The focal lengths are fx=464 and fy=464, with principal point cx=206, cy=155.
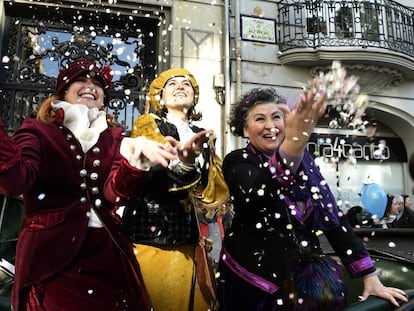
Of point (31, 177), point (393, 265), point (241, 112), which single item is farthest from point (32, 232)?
point (393, 265)

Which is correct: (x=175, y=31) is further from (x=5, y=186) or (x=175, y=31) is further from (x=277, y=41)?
(x=5, y=186)

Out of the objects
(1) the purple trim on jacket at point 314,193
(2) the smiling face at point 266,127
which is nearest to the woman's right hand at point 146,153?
(1) the purple trim on jacket at point 314,193

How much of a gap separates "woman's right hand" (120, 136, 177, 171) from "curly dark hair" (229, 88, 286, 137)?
689 millimetres

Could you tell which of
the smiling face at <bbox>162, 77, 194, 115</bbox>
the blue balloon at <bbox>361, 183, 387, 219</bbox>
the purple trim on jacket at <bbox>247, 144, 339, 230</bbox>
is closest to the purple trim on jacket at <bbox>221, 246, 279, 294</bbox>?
the purple trim on jacket at <bbox>247, 144, 339, 230</bbox>

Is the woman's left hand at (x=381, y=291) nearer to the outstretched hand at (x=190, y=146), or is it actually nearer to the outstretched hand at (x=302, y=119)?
the outstretched hand at (x=302, y=119)

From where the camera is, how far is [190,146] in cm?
155

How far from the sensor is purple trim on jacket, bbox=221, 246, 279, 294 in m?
1.75

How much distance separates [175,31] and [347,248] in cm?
655

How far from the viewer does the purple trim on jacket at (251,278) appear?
5.73 feet

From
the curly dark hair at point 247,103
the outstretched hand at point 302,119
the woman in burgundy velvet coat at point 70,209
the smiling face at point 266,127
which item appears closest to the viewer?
the outstretched hand at point 302,119

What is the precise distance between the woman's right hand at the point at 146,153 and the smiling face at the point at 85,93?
0.31m

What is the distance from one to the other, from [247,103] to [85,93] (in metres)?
0.73

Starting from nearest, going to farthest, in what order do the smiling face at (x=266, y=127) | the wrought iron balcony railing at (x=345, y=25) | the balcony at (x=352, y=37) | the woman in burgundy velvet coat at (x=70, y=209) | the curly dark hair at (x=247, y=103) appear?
the woman in burgundy velvet coat at (x=70, y=209) → the smiling face at (x=266, y=127) → the curly dark hair at (x=247, y=103) → the balcony at (x=352, y=37) → the wrought iron balcony railing at (x=345, y=25)

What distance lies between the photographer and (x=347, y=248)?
193 centimetres
